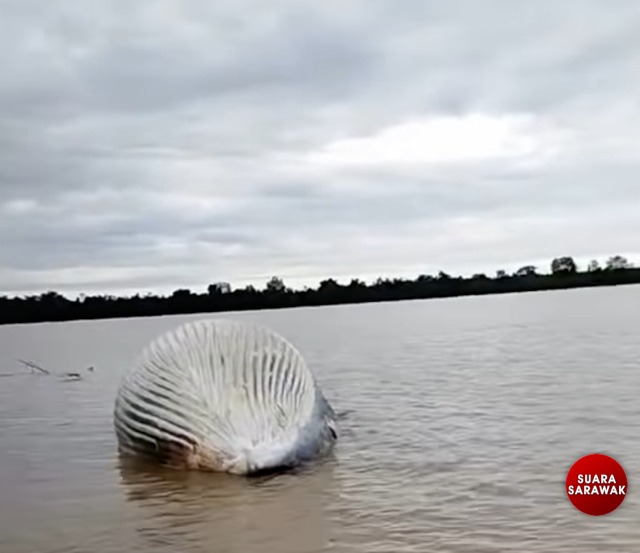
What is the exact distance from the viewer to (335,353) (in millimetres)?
34281

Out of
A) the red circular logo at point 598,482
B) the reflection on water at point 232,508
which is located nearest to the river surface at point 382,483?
the reflection on water at point 232,508

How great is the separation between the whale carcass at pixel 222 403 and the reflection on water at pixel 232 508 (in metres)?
0.22

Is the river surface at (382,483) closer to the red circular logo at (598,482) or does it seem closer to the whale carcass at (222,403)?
the whale carcass at (222,403)

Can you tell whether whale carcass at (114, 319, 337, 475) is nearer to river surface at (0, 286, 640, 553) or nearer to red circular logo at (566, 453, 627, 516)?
river surface at (0, 286, 640, 553)

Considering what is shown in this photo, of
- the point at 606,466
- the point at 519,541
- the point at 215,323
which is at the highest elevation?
the point at 215,323

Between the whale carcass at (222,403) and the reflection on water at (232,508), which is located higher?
the whale carcass at (222,403)

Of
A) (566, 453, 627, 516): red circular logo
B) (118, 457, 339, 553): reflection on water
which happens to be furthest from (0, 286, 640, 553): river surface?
(566, 453, 627, 516): red circular logo

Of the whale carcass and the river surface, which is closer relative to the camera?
the river surface

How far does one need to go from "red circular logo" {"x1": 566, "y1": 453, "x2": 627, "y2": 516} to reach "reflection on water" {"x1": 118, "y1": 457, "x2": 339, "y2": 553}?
8.15 feet

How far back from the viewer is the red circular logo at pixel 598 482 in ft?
21.7

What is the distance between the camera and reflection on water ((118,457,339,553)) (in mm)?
8936

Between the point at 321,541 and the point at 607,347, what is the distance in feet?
67.1

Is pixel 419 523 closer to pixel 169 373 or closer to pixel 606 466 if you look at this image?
pixel 606 466

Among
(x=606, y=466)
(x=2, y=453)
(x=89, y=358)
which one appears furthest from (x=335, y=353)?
(x=606, y=466)
